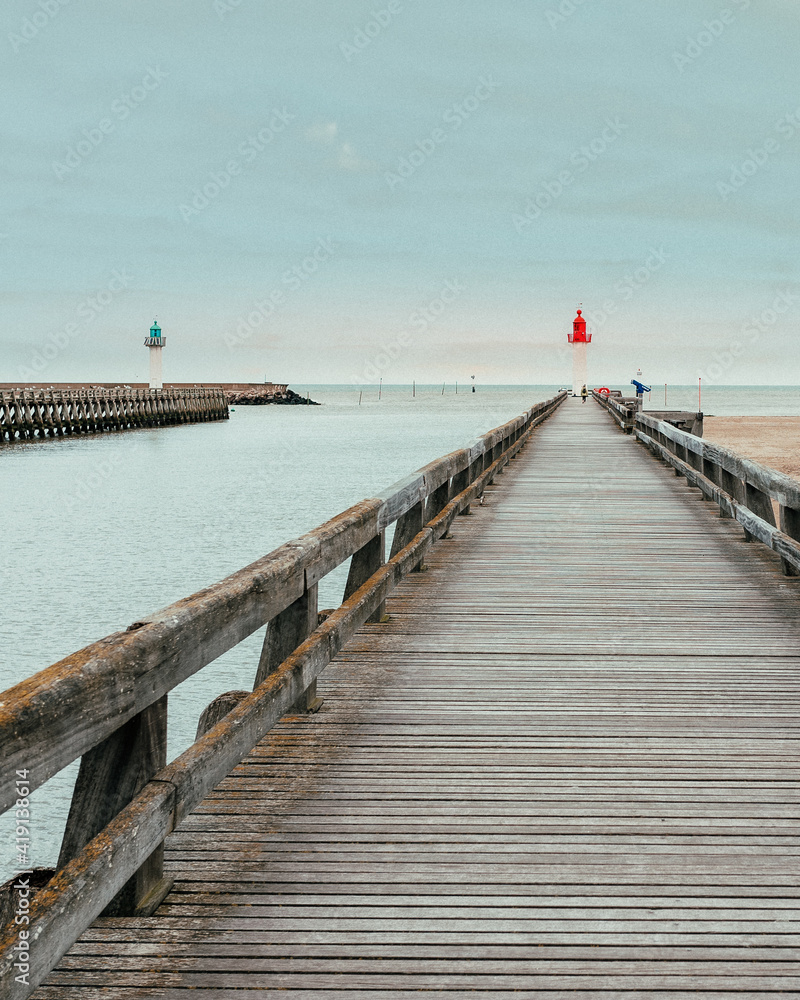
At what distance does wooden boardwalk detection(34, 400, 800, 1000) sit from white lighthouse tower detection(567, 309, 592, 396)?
5290cm

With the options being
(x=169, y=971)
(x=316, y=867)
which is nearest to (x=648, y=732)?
(x=316, y=867)

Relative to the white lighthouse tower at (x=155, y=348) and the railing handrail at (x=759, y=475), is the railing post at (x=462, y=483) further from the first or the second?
the white lighthouse tower at (x=155, y=348)

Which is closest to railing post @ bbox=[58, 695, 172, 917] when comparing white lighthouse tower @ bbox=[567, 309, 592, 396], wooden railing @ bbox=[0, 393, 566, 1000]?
wooden railing @ bbox=[0, 393, 566, 1000]

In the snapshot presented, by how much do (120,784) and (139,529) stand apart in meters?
20.4

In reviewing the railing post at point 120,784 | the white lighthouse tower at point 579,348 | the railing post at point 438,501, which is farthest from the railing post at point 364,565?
the white lighthouse tower at point 579,348

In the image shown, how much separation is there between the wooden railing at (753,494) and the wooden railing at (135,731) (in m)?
3.58

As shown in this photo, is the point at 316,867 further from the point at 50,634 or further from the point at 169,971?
the point at 50,634

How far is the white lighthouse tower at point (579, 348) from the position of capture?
56.6 metres

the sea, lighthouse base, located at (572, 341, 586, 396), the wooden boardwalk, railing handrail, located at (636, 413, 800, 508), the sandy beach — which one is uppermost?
lighthouse base, located at (572, 341, 586, 396)

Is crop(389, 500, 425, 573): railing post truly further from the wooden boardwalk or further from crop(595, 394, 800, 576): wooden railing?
crop(595, 394, 800, 576): wooden railing

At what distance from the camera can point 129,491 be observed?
94.4 feet

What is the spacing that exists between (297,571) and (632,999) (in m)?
1.77

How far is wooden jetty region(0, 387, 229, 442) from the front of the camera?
150ft

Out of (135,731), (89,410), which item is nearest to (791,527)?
(135,731)
